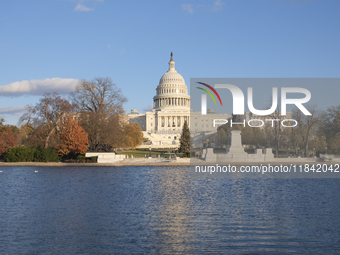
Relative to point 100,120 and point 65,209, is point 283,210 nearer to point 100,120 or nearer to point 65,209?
point 65,209

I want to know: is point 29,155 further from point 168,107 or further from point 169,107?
point 168,107

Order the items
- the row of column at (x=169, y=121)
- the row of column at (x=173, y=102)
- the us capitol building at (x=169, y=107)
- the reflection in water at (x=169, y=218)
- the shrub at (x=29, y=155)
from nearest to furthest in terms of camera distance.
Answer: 1. the reflection in water at (x=169, y=218)
2. the shrub at (x=29, y=155)
3. the us capitol building at (x=169, y=107)
4. the row of column at (x=169, y=121)
5. the row of column at (x=173, y=102)

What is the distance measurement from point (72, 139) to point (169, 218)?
32346mm

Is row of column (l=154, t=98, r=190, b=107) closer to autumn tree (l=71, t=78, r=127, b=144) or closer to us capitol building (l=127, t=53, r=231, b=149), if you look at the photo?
us capitol building (l=127, t=53, r=231, b=149)

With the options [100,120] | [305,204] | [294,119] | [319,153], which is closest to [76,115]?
[100,120]

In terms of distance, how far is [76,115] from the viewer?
52.3 metres

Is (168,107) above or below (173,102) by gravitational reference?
below

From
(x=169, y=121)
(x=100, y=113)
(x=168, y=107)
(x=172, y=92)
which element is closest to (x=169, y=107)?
(x=168, y=107)

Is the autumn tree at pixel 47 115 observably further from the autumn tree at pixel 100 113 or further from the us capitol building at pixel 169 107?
the us capitol building at pixel 169 107

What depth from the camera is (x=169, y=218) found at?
17.5 m

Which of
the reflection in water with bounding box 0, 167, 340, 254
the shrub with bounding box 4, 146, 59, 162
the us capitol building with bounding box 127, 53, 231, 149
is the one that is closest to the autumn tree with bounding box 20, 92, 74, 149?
the shrub with bounding box 4, 146, 59, 162

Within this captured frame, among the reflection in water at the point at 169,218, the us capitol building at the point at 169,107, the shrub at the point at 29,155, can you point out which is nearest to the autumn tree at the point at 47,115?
the shrub at the point at 29,155

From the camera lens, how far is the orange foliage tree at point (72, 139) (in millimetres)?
47750

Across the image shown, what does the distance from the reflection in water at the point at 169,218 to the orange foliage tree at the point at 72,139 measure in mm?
18872
